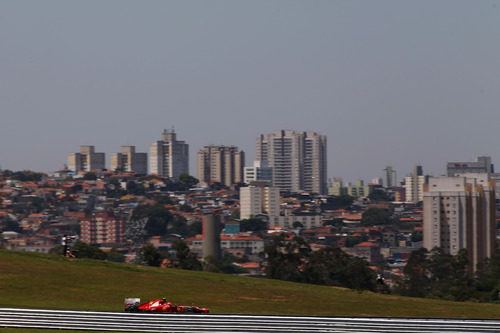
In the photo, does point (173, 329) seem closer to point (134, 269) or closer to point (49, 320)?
point (49, 320)

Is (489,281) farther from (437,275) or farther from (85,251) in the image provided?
(85,251)

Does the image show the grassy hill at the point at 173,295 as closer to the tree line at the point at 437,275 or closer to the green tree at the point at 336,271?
the green tree at the point at 336,271

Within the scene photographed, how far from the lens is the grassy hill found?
35750mm

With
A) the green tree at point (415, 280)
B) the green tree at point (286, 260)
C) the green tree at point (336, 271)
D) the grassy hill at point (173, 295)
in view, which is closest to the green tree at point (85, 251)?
the green tree at point (286, 260)

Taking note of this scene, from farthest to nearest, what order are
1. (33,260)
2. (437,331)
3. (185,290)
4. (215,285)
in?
(33,260) → (215,285) → (185,290) → (437,331)

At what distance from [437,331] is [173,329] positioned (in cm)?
781

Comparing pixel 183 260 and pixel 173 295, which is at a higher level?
pixel 173 295

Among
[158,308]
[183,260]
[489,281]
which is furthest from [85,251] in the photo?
[158,308]

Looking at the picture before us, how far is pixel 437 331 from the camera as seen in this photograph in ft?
82.3

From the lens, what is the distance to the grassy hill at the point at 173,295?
3575cm

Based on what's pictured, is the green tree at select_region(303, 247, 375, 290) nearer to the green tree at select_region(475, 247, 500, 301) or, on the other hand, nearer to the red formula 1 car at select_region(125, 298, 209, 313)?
the green tree at select_region(475, 247, 500, 301)

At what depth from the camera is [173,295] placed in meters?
40.1

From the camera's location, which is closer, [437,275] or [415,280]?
[415,280]

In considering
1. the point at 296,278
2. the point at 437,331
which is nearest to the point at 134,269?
the point at 437,331
